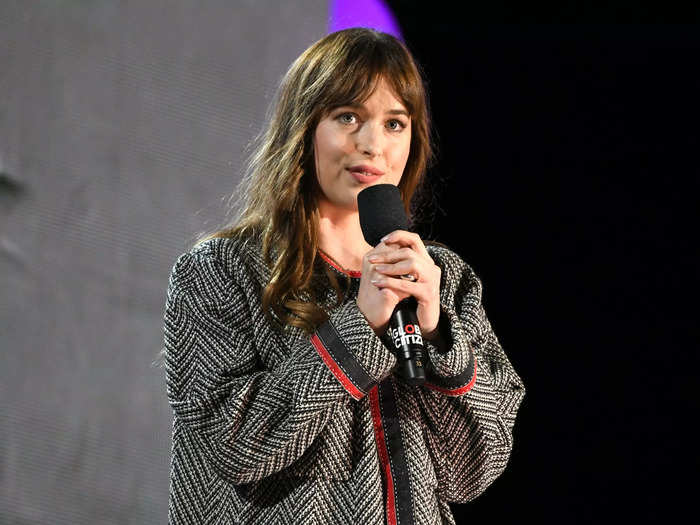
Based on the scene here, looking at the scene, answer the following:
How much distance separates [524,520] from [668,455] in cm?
48

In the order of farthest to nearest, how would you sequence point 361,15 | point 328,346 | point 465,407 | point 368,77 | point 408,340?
1. point 361,15
2. point 368,77
3. point 465,407
4. point 328,346
5. point 408,340

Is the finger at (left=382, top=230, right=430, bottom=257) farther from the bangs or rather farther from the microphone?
the bangs

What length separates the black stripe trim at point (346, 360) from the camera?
1.16 m

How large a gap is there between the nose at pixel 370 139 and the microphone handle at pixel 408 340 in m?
0.33

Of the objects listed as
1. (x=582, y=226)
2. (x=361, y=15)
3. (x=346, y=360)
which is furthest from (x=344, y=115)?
(x=582, y=226)

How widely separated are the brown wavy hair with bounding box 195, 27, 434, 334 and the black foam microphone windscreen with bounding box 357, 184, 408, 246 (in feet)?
0.61

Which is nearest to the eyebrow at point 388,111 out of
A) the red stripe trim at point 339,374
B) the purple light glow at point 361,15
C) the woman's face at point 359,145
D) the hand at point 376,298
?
the woman's face at point 359,145

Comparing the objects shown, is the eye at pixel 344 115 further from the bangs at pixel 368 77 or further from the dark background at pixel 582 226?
the dark background at pixel 582 226

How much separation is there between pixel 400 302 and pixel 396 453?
28 cm

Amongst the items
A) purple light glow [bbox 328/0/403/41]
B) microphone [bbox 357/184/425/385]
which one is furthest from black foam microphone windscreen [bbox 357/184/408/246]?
purple light glow [bbox 328/0/403/41]

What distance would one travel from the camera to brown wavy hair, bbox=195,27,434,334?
137 cm

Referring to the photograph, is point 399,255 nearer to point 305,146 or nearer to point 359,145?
point 359,145

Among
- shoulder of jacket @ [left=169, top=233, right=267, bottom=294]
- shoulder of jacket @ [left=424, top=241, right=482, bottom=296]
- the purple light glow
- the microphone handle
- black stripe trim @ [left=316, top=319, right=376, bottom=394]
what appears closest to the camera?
the microphone handle

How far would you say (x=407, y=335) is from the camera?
3.61 feet
